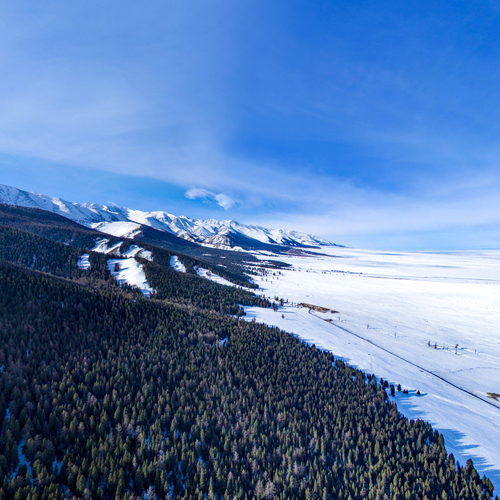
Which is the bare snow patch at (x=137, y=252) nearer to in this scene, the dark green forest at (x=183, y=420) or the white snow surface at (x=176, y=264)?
the white snow surface at (x=176, y=264)

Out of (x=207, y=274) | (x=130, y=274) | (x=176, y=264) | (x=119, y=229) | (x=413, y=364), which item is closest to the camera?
(x=413, y=364)

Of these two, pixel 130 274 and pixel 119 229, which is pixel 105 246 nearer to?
pixel 130 274

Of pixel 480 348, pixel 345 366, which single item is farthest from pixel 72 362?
pixel 480 348

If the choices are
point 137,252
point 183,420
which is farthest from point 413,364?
point 137,252

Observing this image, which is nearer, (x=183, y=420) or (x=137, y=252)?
(x=183, y=420)

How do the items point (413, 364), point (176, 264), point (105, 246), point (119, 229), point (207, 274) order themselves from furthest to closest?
point (119, 229), point (105, 246), point (176, 264), point (207, 274), point (413, 364)

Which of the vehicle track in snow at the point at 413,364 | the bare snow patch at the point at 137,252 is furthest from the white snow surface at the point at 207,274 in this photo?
the vehicle track in snow at the point at 413,364

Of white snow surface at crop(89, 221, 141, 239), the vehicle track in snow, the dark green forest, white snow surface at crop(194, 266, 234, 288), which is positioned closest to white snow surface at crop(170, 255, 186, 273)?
white snow surface at crop(194, 266, 234, 288)

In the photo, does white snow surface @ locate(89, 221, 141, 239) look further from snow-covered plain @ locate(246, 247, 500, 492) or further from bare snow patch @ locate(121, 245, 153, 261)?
snow-covered plain @ locate(246, 247, 500, 492)
